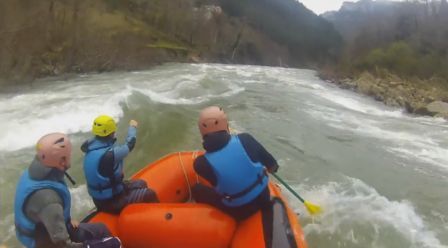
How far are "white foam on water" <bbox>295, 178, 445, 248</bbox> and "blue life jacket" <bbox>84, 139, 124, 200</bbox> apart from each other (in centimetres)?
253

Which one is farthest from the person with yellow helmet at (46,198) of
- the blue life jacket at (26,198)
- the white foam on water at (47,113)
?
the white foam on water at (47,113)

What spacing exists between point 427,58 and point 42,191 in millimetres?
36535

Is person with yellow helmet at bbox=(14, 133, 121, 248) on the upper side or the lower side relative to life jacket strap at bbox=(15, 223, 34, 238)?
upper

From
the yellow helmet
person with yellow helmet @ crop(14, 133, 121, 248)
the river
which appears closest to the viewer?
person with yellow helmet @ crop(14, 133, 121, 248)

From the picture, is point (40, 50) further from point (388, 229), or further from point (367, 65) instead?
point (367, 65)

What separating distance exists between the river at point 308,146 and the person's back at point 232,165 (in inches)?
69.4

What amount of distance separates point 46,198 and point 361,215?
4.40 m

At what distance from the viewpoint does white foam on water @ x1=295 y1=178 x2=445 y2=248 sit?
223 inches

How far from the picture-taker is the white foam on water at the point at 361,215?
18.6 ft

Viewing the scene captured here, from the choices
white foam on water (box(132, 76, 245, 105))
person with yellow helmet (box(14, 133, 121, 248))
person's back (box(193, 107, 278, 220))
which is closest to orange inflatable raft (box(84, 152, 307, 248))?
person's back (box(193, 107, 278, 220))

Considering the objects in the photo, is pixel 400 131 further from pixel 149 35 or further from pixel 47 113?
pixel 149 35

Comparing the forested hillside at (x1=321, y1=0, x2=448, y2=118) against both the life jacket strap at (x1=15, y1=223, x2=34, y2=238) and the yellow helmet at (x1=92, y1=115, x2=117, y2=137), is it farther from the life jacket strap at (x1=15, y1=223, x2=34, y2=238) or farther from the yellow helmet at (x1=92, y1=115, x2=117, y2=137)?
the life jacket strap at (x1=15, y1=223, x2=34, y2=238)

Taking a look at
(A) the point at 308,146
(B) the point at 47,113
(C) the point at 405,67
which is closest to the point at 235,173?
(A) the point at 308,146

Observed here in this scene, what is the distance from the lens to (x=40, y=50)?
757 inches
